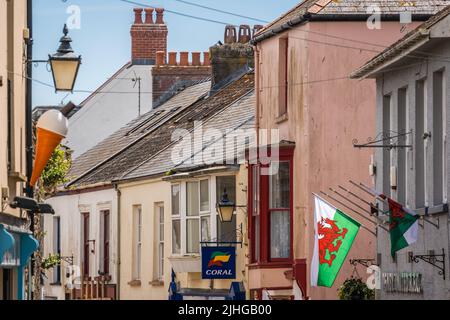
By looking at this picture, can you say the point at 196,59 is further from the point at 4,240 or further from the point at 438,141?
the point at 4,240

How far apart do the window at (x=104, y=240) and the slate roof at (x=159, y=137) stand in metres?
0.95

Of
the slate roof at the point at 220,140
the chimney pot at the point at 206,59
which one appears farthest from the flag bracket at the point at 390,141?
the chimney pot at the point at 206,59

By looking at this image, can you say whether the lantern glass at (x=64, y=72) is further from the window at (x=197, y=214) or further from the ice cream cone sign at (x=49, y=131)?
the window at (x=197, y=214)

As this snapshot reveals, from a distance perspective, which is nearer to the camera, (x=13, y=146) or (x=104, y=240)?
(x=13, y=146)

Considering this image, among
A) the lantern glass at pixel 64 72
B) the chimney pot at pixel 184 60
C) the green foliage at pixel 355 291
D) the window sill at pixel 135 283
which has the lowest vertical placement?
the window sill at pixel 135 283

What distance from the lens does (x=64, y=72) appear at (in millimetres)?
22344

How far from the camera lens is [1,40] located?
2169cm

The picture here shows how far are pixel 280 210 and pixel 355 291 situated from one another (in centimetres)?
472

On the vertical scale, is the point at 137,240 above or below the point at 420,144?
below

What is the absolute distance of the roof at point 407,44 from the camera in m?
22.3

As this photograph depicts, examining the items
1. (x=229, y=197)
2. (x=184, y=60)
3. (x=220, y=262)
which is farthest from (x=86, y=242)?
(x=220, y=262)
